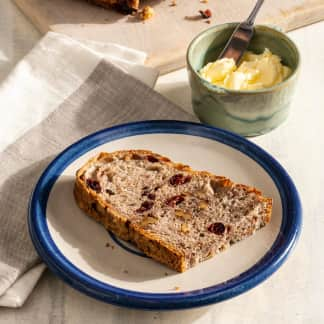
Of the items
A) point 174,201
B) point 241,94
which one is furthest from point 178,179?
point 241,94

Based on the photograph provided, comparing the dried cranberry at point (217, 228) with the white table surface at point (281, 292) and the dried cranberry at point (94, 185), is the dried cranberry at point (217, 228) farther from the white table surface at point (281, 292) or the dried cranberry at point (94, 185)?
the dried cranberry at point (94, 185)

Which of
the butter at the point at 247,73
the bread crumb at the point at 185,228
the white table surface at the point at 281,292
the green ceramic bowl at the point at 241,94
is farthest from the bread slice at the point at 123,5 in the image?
the bread crumb at the point at 185,228

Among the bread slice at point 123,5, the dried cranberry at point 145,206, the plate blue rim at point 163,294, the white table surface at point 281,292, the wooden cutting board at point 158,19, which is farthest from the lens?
the bread slice at point 123,5

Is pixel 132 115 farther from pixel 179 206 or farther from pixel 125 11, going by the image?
pixel 125 11

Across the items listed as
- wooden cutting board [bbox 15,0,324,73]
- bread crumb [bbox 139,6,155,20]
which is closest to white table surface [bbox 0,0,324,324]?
wooden cutting board [bbox 15,0,324,73]

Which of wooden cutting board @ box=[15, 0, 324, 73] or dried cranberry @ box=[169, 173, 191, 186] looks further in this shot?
wooden cutting board @ box=[15, 0, 324, 73]

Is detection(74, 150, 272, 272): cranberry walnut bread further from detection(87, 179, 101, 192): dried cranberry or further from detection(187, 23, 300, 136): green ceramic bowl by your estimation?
detection(187, 23, 300, 136): green ceramic bowl

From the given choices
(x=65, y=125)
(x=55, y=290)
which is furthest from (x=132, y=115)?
(x=55, y=290)

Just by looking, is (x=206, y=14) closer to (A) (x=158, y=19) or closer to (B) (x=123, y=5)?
(A) (x=158, y=19)
